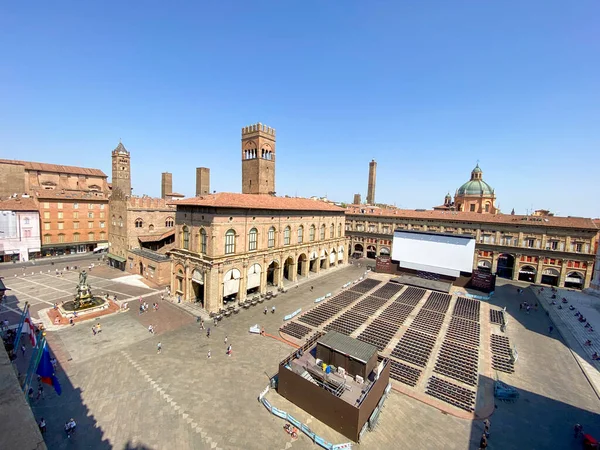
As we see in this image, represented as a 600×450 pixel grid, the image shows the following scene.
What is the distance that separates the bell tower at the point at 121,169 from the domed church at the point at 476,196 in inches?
3278

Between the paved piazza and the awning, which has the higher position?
the awning

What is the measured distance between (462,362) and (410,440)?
11.8 m

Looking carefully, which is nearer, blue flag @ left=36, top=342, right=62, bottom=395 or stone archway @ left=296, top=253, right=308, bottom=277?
blue flag @ left=36, top=342, right=62, bottom=395

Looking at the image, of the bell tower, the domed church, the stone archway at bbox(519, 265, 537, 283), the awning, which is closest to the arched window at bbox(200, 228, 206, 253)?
the awning

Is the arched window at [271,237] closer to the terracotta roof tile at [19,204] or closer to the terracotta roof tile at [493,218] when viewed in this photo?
the terracotta roof tile at [493,218]

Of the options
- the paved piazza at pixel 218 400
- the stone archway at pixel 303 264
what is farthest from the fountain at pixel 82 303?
the stone archway at pixel 303 264

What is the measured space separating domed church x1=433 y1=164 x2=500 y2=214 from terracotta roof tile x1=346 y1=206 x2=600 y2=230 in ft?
56.0

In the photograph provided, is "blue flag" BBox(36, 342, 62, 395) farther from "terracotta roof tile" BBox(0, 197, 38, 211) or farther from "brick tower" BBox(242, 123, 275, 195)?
"terracotta roof tile" BBox(0, 197, 38, 211)

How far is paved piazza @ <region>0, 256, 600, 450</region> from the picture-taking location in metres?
17.0

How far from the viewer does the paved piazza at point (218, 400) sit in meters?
17.0

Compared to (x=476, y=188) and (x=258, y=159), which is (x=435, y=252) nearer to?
(x=476, y=188)

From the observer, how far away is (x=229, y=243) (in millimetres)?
36281

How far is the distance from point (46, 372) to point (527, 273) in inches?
2741

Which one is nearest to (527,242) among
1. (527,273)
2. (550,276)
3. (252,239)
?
(527,273)
